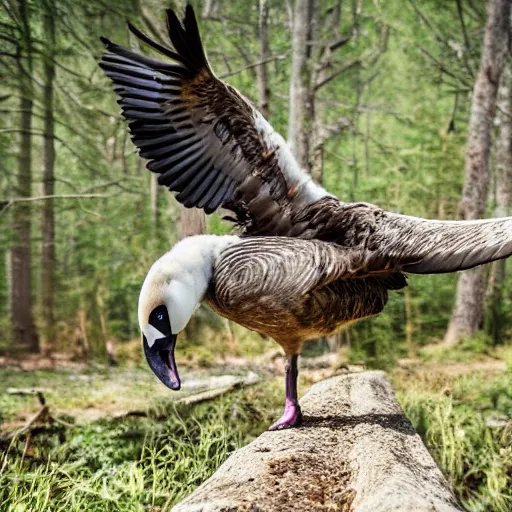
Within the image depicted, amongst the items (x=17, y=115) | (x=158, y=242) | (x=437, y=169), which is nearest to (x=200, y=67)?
(x=17, y=115)

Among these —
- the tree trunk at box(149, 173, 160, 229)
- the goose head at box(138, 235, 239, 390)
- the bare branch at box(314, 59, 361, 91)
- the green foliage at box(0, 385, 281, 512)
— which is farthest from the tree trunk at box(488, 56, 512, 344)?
the goose head at box(138, 235, 239, 390)

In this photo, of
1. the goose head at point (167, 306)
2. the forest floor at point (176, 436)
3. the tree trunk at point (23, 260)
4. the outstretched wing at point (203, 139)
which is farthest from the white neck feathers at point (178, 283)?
the tree trunk at point (23, 260)

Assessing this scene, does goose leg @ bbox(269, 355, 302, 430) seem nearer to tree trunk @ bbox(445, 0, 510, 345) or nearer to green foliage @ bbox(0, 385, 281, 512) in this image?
green foliage @ bbox(0, 385, 281, 512)

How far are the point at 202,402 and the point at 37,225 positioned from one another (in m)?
5.09

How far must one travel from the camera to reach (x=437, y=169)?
7793 millimetres

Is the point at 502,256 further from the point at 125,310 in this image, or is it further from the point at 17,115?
the point at 125,310

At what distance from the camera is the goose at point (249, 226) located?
1.86 metres

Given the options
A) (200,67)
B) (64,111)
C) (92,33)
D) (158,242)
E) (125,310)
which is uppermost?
(92,33)

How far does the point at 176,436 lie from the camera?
3248 millimetres

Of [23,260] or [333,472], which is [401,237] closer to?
[333,472]

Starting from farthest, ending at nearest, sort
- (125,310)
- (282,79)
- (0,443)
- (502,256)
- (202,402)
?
1. (125,310)
2. (282,79)
3. (202,402)
4. (0,443)
5. (502,256)

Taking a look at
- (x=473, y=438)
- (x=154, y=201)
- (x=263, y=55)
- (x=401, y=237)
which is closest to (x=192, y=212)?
(x=401, y=237)

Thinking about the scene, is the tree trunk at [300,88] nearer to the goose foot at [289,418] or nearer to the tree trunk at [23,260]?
the tree trunk at [23,260]

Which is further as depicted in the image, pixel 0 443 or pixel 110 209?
pixel 110 209
